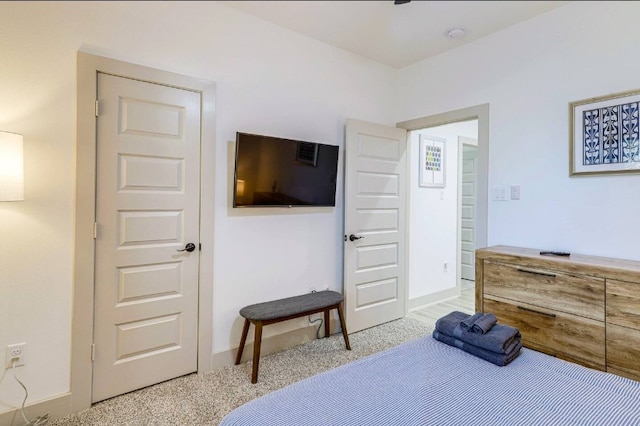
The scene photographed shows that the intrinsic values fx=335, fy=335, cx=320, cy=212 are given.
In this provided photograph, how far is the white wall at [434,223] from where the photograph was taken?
3.67 metres

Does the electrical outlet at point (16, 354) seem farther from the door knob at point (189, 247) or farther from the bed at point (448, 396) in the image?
the bed at point (448, 396)

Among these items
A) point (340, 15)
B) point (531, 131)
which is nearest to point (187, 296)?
point (340, 15)

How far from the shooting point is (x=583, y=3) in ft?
7.23

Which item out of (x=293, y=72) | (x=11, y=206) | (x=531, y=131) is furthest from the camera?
(x=293, y=72)

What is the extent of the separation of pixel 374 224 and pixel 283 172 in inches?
42.4

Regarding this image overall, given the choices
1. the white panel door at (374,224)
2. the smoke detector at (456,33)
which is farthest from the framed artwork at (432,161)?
the smoke detector at (456,33)

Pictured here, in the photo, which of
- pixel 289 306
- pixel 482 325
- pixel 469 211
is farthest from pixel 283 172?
pixel 469 211

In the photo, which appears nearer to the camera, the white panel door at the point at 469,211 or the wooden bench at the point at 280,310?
the wooden bench at the point at 280,310

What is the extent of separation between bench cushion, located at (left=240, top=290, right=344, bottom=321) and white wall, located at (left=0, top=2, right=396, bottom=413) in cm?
14

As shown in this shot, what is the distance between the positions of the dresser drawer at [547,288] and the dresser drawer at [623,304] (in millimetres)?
38

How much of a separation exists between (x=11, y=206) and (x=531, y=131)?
325cm

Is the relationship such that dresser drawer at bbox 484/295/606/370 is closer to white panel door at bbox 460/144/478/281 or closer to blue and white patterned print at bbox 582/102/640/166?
blue and white patterned print at bbox 582/102/640/166

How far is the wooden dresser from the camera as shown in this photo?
1743 millimetres

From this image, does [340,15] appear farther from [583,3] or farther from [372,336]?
[372,336]
